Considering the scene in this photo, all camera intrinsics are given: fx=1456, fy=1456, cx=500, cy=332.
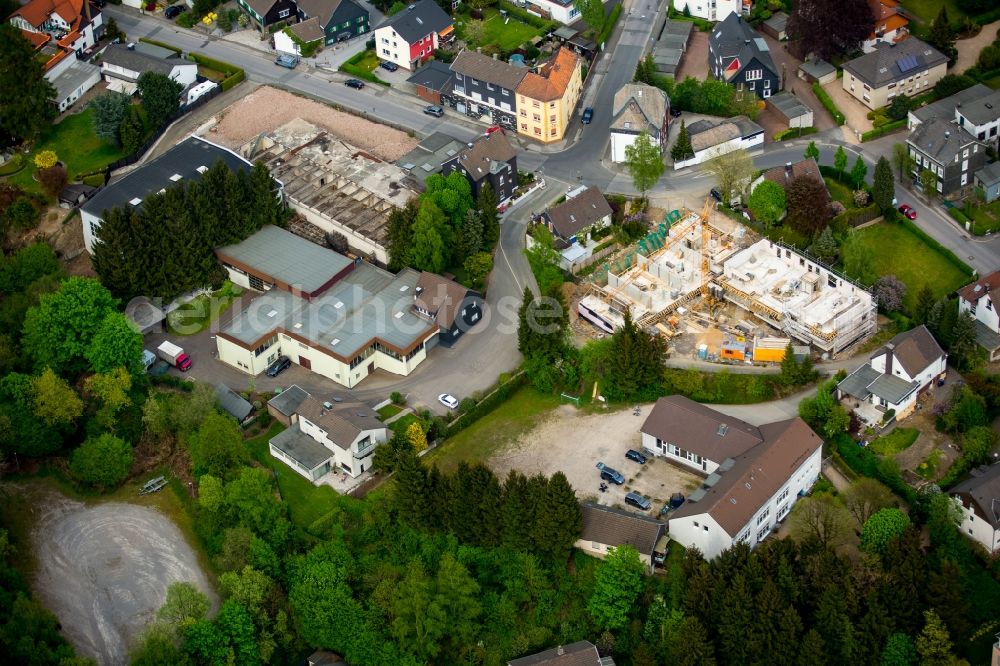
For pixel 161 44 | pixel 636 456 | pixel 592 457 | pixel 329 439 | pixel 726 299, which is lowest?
pixel 592 457

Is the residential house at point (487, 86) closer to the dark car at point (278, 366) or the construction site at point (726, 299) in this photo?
the construction site at point (726, 299)

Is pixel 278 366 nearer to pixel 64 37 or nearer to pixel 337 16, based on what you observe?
pixel 337 16

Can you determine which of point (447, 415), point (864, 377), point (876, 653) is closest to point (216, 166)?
point (447, 415)

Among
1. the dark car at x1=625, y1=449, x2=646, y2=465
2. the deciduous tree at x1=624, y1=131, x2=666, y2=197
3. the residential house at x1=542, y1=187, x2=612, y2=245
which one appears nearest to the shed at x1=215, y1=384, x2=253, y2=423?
the dark car at x1=625, y1=449, x2=646, y2=465

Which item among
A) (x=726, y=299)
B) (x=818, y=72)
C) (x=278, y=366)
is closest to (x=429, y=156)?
(x=278, y=366)

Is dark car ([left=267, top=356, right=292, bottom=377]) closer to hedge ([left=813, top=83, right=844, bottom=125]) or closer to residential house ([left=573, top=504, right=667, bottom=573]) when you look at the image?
residential house ([left=573, top=504, right=667, bottom=573])

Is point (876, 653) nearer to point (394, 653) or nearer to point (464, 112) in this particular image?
point (394, 653)

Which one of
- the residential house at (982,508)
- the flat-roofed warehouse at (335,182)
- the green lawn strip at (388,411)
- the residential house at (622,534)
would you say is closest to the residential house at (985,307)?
the residential house at (982,508)
